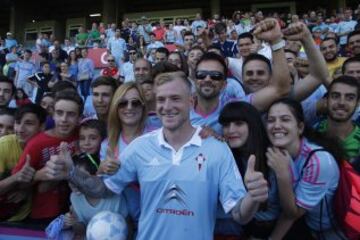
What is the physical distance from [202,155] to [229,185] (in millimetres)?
283

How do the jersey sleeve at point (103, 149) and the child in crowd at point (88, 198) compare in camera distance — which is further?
the jersey sleeve at point (103, 149)

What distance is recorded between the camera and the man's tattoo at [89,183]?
3205 millimetres

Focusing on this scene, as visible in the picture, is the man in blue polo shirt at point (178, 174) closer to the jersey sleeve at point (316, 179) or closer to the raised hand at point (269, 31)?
the jersey sleeve at point (316, 179)

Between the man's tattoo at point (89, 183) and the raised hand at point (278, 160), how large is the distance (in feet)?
4.12

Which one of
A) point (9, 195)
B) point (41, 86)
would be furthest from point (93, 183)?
point (41, 86)

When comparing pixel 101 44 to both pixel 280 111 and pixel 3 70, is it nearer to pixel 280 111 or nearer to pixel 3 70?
pixel 3 70

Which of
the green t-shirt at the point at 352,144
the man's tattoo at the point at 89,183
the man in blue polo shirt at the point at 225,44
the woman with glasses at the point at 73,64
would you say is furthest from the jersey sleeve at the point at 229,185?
the woman with glasses at the point at 73,64

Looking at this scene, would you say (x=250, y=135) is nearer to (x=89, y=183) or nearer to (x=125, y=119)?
(x=125, y=119)

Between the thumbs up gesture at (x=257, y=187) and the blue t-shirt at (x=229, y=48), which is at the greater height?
the blue t-shirt at (x=229, y=48)

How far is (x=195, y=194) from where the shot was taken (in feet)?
9.37

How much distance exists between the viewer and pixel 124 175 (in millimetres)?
3160

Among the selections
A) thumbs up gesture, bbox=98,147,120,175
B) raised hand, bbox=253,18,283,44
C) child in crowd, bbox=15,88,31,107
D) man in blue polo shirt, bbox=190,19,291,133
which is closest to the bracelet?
thumbs up gesture, bbox=98,147,120,175

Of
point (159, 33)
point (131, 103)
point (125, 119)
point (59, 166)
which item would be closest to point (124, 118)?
point (125, 119)

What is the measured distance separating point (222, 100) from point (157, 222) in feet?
5.78
